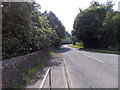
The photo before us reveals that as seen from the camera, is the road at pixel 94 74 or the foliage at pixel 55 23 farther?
the foliage at pixel 55 23

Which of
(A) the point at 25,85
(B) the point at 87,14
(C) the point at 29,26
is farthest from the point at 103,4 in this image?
(A) the point at 25,85

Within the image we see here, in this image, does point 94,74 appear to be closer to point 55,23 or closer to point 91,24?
point 55,23

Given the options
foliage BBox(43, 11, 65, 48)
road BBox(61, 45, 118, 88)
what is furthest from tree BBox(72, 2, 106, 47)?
road BBox(61, 45, 118, 88)

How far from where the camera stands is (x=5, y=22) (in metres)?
6.84

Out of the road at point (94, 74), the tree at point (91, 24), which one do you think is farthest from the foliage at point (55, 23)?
the road at point (94, 74)

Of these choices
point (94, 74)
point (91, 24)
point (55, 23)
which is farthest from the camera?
point (91, 24)

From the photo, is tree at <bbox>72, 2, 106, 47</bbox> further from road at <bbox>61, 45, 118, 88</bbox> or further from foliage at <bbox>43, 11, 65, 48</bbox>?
road at <bbox>61, 45, 118, 88</bbox>

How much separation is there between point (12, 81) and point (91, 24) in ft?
119

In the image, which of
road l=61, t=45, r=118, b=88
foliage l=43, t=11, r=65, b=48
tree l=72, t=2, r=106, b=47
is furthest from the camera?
tree l=72, t=2, r=106, b=47

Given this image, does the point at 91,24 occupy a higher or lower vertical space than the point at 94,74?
higher

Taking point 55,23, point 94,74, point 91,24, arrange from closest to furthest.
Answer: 1. point 94,74
2. point 55,23
3. point 91,24

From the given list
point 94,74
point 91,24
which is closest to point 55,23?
point 91,24

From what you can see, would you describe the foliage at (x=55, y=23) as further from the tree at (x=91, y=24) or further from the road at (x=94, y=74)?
the road at (x=94, y=74)

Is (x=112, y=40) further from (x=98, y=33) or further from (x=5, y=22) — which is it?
(x=5, y=22)
